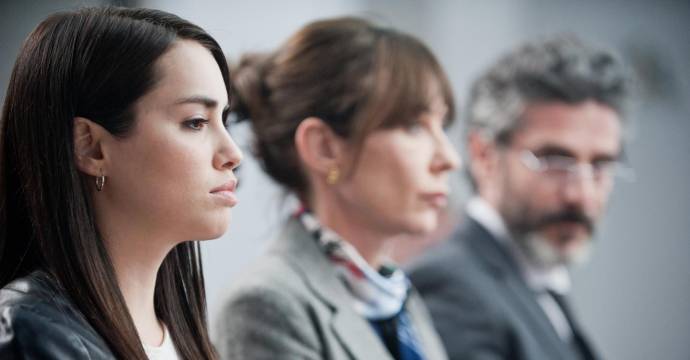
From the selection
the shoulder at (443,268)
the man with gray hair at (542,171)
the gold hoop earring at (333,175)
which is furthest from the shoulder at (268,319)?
the man with gray hair at (542,171)

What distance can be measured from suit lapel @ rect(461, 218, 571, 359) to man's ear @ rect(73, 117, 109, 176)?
2054 mm

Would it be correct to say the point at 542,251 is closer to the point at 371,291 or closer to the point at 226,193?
the point at 371,291

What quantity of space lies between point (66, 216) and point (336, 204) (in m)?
1.15

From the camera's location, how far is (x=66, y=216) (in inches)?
61.2

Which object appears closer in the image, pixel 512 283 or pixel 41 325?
pixel 41 325

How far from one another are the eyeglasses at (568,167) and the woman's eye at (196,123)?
223cm

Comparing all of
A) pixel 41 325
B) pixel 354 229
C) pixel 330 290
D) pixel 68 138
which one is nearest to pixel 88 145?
pixel 68 138

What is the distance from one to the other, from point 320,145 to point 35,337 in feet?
4.23

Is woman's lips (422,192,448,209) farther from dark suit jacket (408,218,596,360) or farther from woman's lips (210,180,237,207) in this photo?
woman's lips (210,180,237,207)

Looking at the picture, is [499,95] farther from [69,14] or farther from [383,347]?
[69,14]

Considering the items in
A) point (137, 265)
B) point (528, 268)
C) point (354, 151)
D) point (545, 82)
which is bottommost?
point (528, 268)

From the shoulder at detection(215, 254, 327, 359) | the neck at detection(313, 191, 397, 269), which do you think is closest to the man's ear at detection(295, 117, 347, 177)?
the neck at detection(313, 191, 397, 269)

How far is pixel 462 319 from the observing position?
10.4 ft

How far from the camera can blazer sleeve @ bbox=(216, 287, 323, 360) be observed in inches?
89.7
